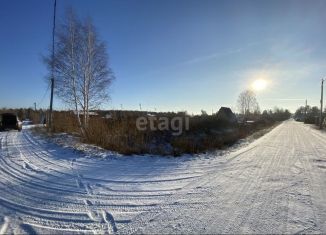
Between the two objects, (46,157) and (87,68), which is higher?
(87,68)

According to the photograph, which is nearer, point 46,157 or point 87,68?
point 46,157

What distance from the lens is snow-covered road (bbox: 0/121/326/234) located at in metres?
4.21

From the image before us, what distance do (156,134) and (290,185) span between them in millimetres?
15202

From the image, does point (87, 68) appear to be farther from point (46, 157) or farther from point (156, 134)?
point (46, 157)

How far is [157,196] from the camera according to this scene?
5676 millimetres

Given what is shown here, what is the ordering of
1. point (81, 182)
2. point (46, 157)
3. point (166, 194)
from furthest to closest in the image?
point (46, 157) → point (81, 182) → point (166, 194)

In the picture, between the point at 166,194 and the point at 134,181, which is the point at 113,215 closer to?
the point at 166,194

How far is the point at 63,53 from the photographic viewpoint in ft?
64.0

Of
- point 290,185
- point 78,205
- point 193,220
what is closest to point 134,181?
point 78,205

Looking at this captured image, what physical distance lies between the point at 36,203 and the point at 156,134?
54.2 feet

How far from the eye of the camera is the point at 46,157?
389 inches

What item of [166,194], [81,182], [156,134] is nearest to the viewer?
[166,194]

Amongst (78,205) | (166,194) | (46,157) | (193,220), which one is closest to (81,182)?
(78,205)

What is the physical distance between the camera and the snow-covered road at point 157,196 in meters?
4.21
